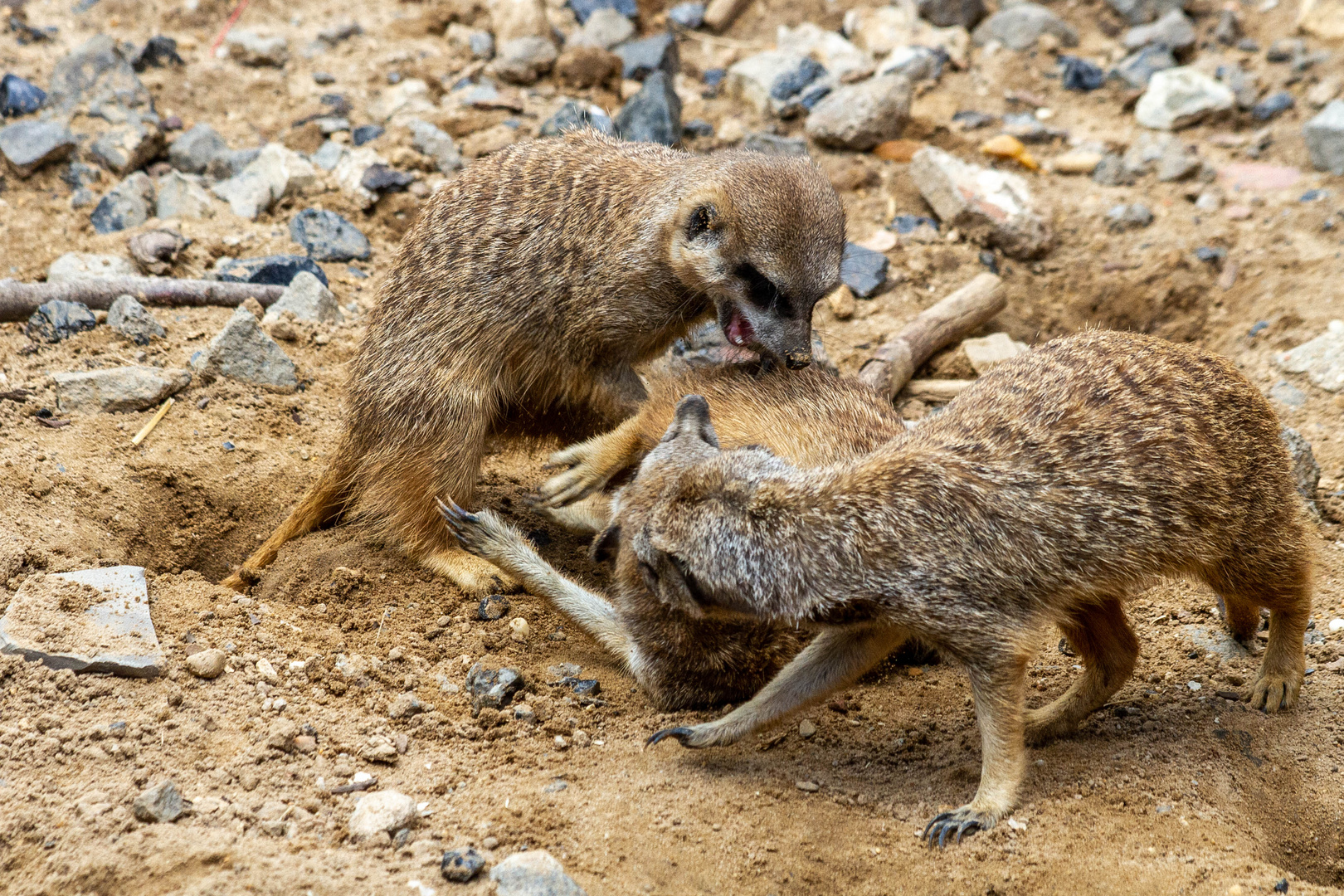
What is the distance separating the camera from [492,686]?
3.75m

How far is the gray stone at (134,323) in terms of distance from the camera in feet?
17.2

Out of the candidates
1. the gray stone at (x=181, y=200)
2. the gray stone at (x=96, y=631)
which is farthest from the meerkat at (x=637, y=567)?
the gray stone at (x=181, y=200)

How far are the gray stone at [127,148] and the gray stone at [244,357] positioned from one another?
1.93m

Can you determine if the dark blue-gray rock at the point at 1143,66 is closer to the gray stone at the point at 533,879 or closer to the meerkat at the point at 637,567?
the meerkat at the point at 637,567

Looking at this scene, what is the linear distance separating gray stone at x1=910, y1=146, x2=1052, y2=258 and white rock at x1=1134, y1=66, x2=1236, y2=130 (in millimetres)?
1389


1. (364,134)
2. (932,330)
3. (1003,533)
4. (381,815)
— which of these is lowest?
(932,330)

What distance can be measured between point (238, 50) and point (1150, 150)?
237 inches

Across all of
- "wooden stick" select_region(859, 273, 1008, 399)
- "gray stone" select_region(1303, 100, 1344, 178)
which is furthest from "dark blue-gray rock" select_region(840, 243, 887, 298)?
"gray stone" select_region(1303, 100, 1344, 178)

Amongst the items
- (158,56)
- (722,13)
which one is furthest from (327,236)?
(722,13)

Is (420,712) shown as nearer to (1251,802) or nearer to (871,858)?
(871,858)

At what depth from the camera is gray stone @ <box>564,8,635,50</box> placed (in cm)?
809

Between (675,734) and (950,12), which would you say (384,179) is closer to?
(675,734)

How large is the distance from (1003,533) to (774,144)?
4.27 metres

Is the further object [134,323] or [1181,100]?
[1181,100]
